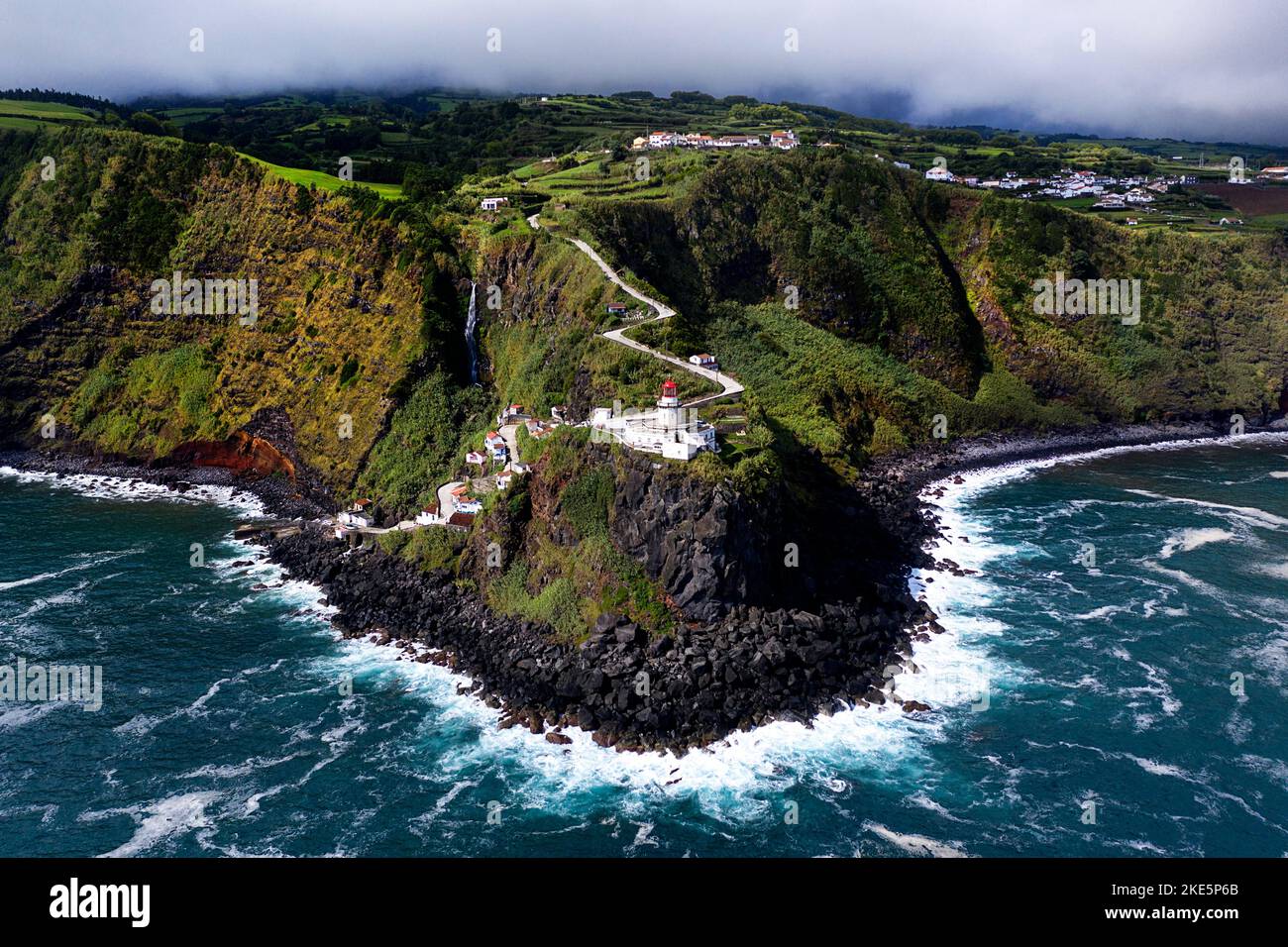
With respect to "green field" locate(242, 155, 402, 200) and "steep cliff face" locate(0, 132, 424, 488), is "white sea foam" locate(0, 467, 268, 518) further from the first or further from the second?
"green field" locate(242, 155, 402, 200)

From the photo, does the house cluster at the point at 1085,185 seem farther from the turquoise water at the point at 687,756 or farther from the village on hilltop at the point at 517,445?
the village on hilltop at the point at 517,445

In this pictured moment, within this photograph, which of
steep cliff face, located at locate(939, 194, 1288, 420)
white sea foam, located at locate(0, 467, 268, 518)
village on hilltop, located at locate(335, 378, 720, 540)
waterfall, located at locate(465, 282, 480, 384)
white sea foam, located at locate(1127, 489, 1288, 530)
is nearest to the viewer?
village on hilltop, located at locate(335, 378, 720, 540)

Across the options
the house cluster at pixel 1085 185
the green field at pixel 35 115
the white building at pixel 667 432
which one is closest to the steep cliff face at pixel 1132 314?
the house cluster at pixel 1085 185

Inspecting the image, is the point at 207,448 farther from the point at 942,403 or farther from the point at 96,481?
the point at 942,403

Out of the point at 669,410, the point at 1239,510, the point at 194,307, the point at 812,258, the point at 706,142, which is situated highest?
the point at 706,142

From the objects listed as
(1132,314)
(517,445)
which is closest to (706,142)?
(1132,314)

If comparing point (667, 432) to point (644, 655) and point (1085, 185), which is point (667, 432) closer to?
point (644, 655)

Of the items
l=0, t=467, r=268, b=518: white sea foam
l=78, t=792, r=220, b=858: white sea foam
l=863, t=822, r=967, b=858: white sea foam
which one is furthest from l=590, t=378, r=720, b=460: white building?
l=0, t=467, r=268, b=518: white sea foam
